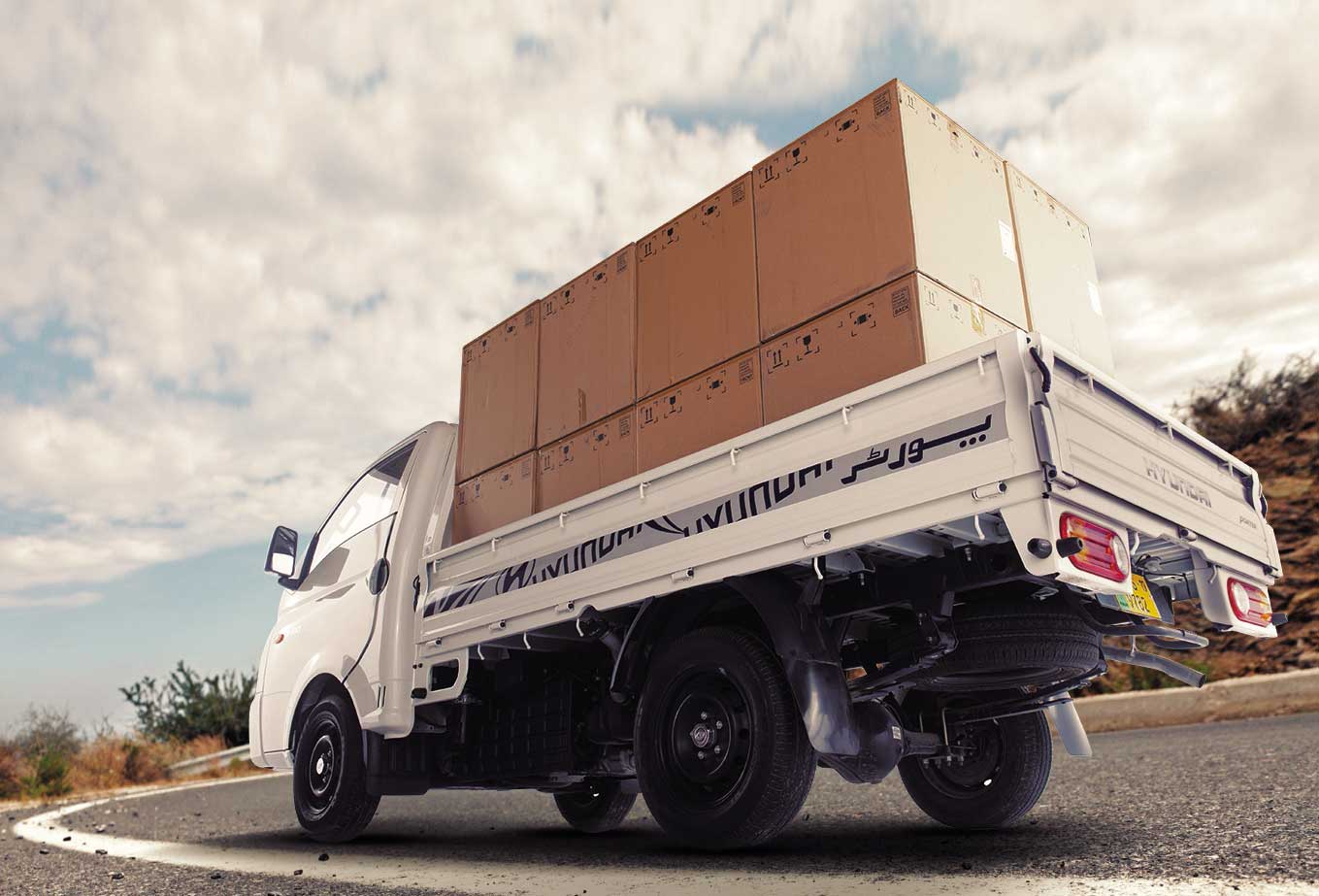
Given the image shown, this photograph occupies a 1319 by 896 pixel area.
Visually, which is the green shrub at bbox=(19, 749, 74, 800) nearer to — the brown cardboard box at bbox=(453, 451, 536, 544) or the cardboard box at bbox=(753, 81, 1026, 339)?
the brown cardboard box at bbox=(453, 451, 536, 544)

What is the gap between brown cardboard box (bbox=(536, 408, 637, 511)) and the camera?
455cm

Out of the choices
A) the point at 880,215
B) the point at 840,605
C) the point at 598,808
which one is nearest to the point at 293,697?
the point at 598,808

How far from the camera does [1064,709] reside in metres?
4.62

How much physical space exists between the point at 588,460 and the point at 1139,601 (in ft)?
8.21

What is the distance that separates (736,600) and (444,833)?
335 centimetres

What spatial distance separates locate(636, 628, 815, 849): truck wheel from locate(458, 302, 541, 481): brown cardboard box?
5.85ft

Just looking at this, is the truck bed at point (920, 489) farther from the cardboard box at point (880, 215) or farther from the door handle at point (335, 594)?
the door handle at point (335, 594)

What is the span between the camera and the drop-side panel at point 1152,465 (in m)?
3.18

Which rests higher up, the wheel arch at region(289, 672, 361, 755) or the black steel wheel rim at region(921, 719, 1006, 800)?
the wheel arch at region(289, 672, 361, 755)

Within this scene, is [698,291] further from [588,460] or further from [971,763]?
[971,763]

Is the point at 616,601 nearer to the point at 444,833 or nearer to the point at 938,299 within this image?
the point at 938,299

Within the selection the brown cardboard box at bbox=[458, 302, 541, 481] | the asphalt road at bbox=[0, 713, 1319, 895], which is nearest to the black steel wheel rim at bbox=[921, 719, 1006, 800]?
the asphalt road at bbox=[0, 713, 1319, 895]

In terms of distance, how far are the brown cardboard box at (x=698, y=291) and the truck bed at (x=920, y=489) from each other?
0.57m

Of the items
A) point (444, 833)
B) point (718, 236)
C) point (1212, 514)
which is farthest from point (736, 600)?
point (444, 833)
